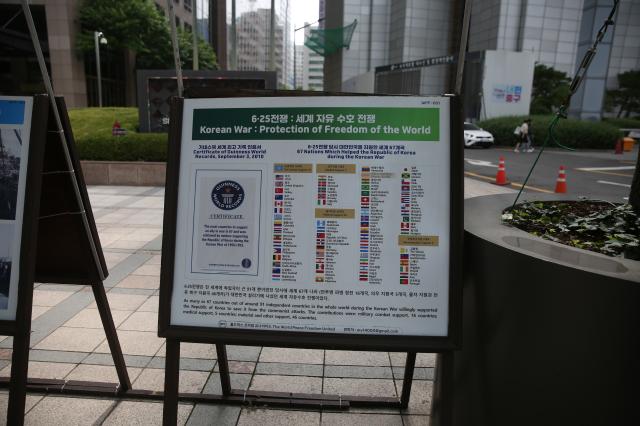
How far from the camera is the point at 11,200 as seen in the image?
2.09 meters

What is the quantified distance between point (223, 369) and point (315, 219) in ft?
4.47

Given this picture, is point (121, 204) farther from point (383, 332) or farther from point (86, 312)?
point (383, 332)

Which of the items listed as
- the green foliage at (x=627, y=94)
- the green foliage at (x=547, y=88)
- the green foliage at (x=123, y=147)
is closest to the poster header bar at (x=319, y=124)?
the green foliage at (x=123, y=147)

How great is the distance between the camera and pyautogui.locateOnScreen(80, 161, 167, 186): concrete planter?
439 inches

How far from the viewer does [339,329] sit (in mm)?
1858

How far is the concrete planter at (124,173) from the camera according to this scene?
1114cm

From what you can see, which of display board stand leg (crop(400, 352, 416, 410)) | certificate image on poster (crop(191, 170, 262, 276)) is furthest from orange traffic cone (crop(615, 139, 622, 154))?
certificate image on poster (crop(191, 170, 262, 276))

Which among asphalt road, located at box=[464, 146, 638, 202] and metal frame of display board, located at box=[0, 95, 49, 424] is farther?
asphalt road, located at box=[464, 146, 638, 202]

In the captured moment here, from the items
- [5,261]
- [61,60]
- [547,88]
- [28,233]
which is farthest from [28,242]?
[547,88]

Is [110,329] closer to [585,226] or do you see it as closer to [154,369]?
[154,369]

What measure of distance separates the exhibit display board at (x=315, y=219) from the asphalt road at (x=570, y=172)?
8627 millimetres

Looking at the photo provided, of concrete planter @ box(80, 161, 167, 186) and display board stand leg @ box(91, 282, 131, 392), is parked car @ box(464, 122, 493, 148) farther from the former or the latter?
display board stand leg @ box(91, 282, 131, 392)

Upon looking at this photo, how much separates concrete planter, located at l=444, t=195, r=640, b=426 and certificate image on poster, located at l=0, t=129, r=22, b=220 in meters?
2.08

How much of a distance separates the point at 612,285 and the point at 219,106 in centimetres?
163
